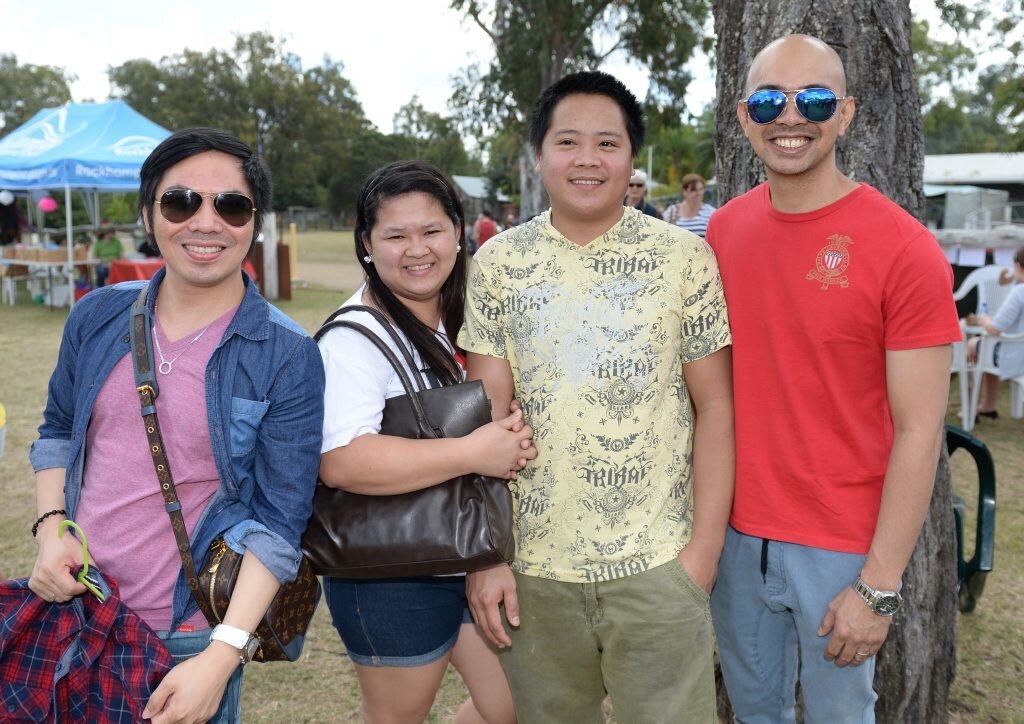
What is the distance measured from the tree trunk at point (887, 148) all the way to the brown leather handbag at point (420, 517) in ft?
4.73

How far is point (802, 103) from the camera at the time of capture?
1.95 meters

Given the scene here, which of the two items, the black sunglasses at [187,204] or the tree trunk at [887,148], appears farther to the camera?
the tree trunk at [887,148]

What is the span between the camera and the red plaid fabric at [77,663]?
→ 1689mm

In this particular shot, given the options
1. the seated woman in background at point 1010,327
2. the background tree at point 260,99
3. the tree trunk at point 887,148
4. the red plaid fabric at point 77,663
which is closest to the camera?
the red plaid fabric at point 77,663

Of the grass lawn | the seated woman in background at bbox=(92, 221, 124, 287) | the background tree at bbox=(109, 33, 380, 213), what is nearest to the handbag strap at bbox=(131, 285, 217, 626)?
the grass lawn

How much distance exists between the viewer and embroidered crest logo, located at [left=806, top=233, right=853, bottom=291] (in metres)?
1.92

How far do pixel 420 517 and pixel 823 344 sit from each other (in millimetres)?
1052

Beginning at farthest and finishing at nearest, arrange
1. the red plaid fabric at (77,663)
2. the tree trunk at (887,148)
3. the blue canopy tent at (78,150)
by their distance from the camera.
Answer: the blue canopy tent at (78,150), the tree trunk at (887,148), the red plaid fabric at (77,663)

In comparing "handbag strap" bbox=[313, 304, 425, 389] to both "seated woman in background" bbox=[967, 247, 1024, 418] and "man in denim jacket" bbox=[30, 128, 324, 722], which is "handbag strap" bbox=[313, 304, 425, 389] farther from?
"seated woman in background" bbox=[967, 247, 1024, 418]

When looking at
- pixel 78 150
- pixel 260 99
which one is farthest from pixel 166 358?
pixel 260 99

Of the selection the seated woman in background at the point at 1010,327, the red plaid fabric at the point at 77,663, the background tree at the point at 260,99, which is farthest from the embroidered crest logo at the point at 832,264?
the background tree at the point at 260,99

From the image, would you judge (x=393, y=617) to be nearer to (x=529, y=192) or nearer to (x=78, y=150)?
(x=78, y=150)

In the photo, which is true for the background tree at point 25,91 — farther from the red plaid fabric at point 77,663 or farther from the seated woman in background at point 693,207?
the red plaid fabric at point 77,663

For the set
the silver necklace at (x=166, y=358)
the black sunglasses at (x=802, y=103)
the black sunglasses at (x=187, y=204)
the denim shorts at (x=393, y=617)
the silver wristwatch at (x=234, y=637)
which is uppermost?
the black sunglasses at (x=802, y=103)
